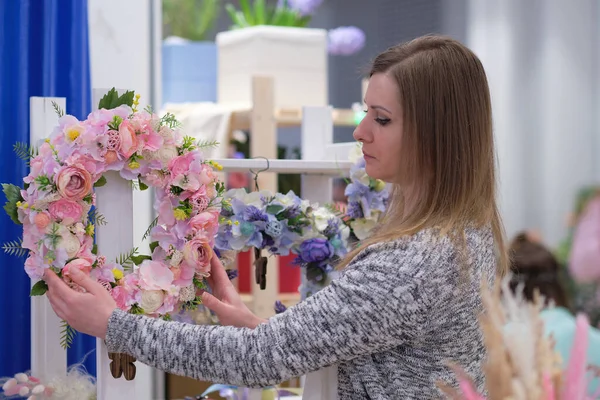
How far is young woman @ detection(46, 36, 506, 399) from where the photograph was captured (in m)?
1.21

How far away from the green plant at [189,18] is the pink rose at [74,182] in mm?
2788

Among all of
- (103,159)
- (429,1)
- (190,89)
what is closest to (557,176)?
(429,1)

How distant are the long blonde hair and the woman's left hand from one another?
15.2 inches

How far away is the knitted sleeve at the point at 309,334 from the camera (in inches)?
47.4

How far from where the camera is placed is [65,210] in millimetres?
1320

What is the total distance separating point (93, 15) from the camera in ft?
7.86

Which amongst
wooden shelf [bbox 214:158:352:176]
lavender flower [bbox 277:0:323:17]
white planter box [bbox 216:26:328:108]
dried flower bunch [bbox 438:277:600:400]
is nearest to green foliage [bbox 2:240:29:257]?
wooden shelf [bbox 214:158:352:176]

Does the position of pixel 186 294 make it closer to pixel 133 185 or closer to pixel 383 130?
pixel 133 185

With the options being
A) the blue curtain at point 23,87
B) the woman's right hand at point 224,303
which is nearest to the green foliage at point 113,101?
the woman's right hand at point 224,303

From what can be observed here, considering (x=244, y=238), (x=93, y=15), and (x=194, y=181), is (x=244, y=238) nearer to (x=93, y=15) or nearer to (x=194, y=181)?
(x=194, y=181)

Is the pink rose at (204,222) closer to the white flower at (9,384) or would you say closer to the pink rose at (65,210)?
the pink rose at (65,210)

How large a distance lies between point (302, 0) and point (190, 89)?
2.02ft

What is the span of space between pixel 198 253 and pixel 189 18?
9.67 feet

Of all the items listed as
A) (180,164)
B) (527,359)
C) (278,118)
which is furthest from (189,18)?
(527,359)
